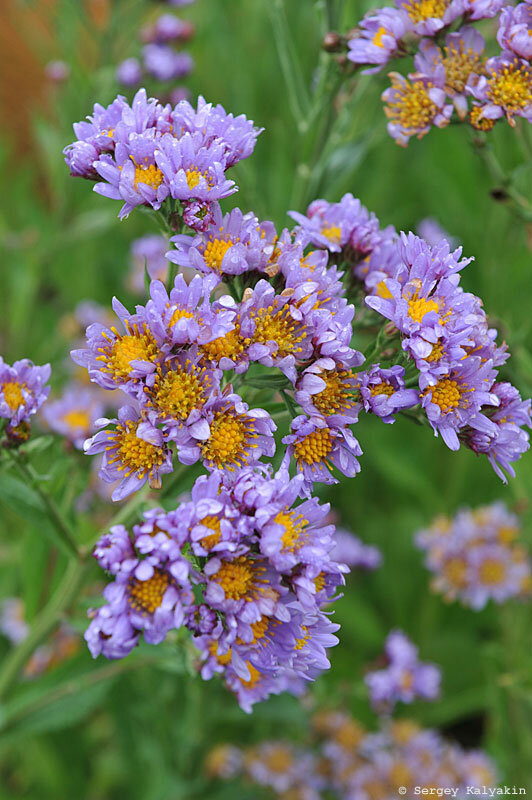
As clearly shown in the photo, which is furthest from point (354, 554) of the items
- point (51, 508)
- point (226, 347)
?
point (226, 347)

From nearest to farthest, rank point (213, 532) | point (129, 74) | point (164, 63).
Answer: point (213, 532), point (129, 74), point (164, 63)

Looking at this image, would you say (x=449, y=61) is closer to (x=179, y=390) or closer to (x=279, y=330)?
(x=279, y=330)

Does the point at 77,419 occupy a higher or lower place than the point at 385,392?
lower

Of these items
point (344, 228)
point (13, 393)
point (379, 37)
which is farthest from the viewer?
point (379, 37)

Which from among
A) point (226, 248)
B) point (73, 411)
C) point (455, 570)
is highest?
point (226, 248)

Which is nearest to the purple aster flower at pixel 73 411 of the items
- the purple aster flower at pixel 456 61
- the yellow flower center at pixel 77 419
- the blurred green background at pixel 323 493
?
the yellow flower center at pixel 77 419

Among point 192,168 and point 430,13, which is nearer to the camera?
point 192,168

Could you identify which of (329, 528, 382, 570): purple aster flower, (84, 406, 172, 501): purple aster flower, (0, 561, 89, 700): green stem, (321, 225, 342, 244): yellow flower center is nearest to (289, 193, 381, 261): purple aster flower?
(321, 225, 342, 244): yellow flower center
